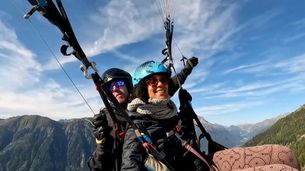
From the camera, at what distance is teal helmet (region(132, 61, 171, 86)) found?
5.05 m

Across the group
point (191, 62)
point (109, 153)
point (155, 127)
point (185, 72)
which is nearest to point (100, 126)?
point (109, 153)

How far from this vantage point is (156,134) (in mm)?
4613

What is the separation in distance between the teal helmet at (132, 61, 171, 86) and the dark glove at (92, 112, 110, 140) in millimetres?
824

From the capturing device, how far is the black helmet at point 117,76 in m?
6.70

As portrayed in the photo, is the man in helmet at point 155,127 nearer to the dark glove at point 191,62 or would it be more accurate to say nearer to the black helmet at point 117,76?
the black helmet at point 117,76

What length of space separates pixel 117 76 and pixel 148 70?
1.76 metres

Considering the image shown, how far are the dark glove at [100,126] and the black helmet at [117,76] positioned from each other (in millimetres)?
1230

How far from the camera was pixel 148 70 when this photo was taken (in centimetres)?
509

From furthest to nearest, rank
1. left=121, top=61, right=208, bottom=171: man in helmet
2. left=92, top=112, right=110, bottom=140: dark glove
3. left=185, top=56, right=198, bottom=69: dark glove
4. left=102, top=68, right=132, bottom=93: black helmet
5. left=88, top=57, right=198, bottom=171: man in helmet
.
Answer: left=185, top=56, right=198, bottom=69: dark glove, left=102, top=68, right=132, bottom=93: black helmet, left=92, top=112, right=110, bottom=140: dark glove, left=88, top=57, right=198, bottom=171: man in helmet, left=121, top=61, right=208, bottom=171: man in helmet

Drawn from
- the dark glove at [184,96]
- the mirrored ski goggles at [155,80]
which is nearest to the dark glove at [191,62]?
the dark glove at [184,96]

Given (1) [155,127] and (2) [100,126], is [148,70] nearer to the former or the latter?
(1) [155,127]

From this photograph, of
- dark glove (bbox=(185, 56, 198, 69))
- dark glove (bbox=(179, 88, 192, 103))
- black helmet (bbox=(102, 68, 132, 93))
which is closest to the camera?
dark glove (bbox=(179, 88, 192, 103))

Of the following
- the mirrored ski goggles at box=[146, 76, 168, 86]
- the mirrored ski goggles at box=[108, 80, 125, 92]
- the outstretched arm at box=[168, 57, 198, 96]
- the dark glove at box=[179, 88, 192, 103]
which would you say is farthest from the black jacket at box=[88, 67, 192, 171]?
the outstretched arm at box=[168, 57, 198, 96]

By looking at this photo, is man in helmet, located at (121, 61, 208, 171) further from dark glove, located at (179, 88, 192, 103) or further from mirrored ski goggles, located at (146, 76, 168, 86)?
dark glove, located at (179, 88, 192, 103)
